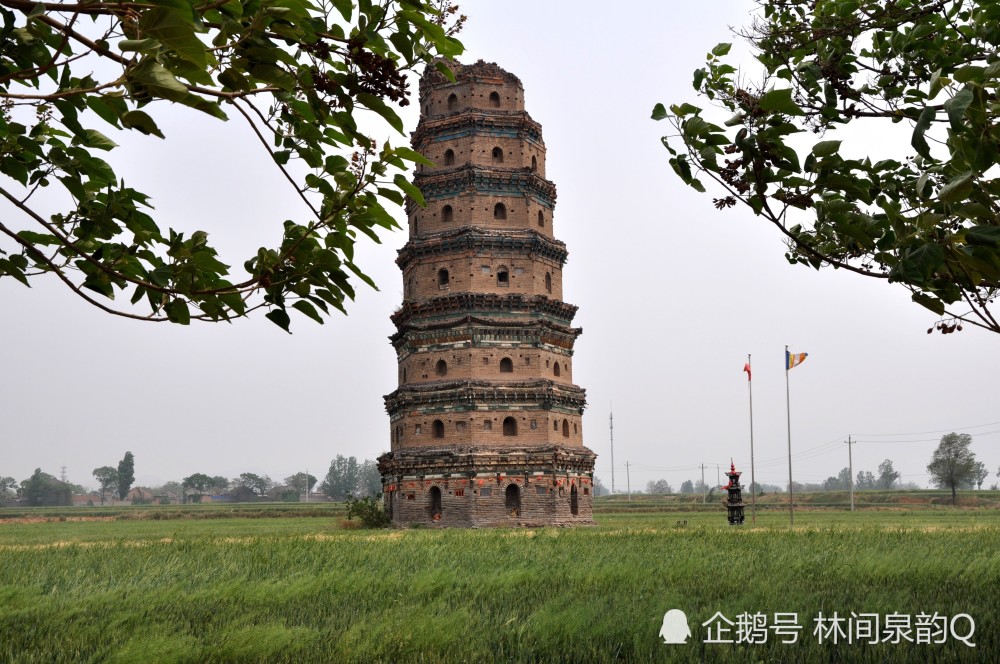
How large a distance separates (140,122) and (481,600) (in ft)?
31.7

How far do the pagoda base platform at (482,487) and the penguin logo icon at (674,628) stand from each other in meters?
26.7

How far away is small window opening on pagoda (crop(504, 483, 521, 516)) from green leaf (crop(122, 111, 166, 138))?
110 feet

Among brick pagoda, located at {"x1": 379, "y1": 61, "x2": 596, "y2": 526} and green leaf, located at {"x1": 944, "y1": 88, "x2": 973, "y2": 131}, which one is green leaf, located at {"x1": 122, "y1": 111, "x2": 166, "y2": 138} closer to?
green leaf, located at {"x1": 944, "y1": 88, "x2": 973, "y2": 131}

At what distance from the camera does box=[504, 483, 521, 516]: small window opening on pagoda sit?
1421 inches

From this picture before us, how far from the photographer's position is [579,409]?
3906 cm

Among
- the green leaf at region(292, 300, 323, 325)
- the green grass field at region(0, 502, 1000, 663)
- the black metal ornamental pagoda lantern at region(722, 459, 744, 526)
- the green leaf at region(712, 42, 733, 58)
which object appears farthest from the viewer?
the black metal ornamental pagoda lantern at region(722, 459, 744, 526)

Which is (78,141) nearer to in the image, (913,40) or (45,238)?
(45,238)

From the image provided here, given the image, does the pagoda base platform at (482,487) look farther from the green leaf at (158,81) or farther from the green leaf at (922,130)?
the green leaf at (158,81)

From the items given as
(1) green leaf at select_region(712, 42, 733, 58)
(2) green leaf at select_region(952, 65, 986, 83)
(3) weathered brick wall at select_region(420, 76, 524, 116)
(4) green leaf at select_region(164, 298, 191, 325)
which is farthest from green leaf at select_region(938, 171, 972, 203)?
(3) weathered brick wall at select_region(420, 76, 524, 116)

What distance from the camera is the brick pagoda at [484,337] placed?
119ft

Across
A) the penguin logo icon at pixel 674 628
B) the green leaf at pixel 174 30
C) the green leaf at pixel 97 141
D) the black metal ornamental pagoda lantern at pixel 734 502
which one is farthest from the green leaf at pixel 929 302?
the black metal ornamental pagoda lantern at pixel 734 502

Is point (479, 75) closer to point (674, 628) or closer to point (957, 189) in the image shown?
point (674, 628)

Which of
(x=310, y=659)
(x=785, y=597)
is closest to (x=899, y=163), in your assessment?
(x=785, y=597)

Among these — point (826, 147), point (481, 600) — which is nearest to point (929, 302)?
point (826, 147)
